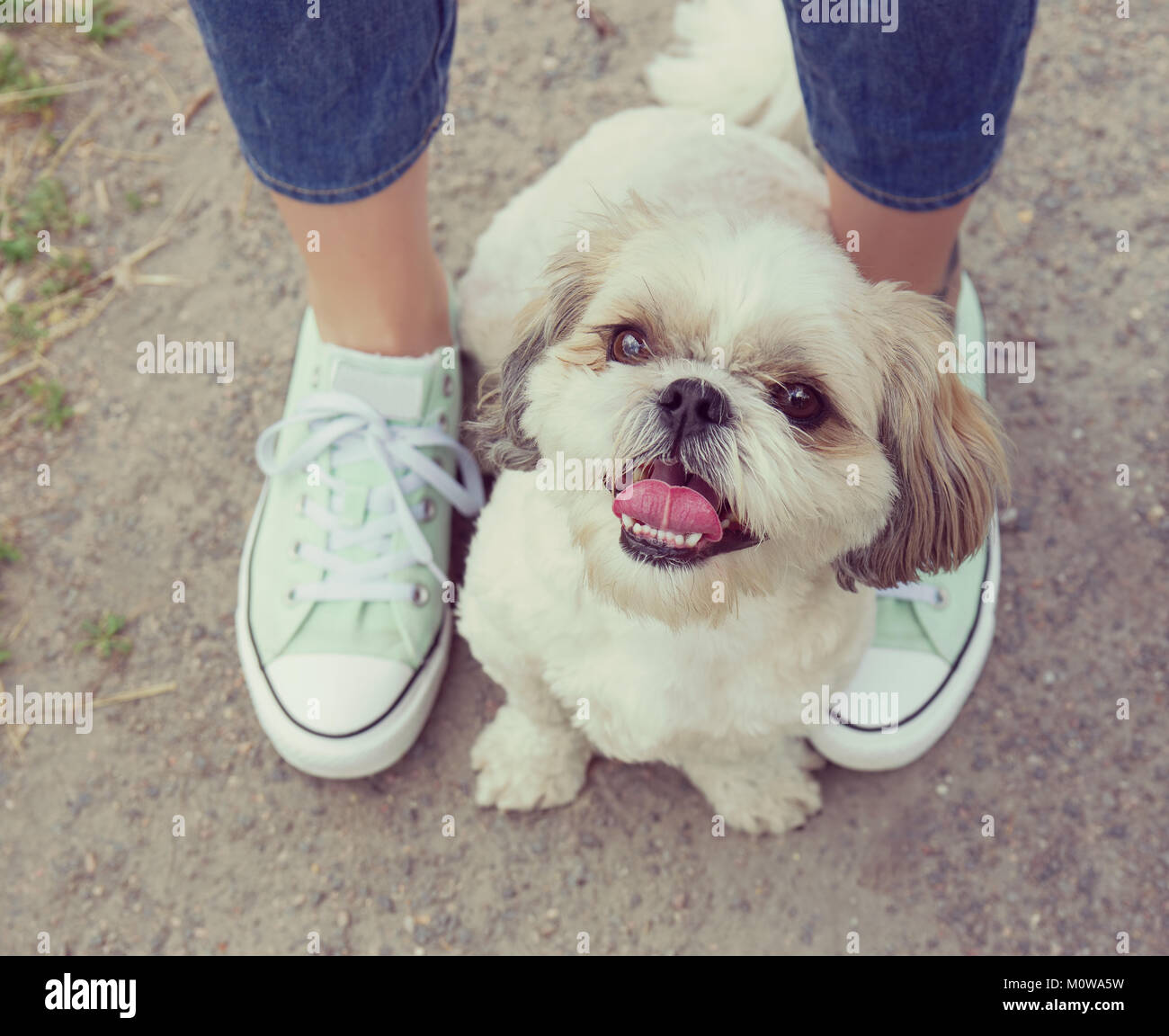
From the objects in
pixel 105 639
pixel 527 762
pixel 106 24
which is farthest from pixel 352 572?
pixel 106 24

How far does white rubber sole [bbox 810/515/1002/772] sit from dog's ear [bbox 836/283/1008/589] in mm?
783

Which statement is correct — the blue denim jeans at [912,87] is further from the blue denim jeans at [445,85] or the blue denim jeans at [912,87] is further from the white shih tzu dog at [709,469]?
the white shih tzu dog at [709,469]

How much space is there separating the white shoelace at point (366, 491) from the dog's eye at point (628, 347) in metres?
0.99

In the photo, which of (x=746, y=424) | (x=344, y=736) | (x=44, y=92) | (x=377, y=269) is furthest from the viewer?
(x=44, y=92)

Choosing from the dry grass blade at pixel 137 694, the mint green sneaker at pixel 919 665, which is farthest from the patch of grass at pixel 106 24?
the mint green sneaker at pixel 919 665

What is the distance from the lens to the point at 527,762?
7.94 feet

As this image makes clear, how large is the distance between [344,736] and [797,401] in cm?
141

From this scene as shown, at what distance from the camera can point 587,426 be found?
1476 millimetres

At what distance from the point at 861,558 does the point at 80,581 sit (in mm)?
2132

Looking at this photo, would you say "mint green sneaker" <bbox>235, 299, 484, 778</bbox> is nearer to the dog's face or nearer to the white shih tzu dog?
the white shih tzu dog

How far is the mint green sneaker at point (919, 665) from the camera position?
7.88ft

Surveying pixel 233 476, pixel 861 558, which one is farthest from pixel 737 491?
pixel 233 476

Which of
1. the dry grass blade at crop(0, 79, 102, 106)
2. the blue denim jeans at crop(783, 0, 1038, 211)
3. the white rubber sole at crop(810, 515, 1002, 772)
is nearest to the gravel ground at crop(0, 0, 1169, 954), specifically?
the white rubber sole at crop(810, 515, 1002, 772)

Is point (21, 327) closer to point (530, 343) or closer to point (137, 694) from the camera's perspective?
point (137, 694)
